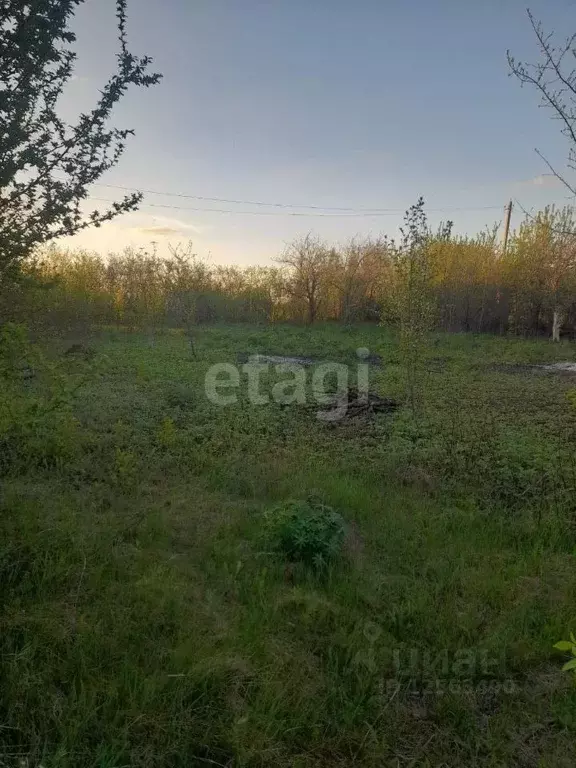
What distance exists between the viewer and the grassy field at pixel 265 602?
80.4 inches

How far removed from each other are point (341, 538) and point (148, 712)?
1.89 m

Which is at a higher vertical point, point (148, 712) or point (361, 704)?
point (148, 712)

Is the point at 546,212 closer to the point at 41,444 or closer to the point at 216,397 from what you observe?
the point at 216,397

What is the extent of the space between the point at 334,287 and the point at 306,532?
2425 centimetres

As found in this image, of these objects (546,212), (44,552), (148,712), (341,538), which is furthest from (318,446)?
(546,212)

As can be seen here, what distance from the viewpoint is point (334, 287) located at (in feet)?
87.4

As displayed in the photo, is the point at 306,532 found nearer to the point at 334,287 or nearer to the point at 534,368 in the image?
the point at 534,368

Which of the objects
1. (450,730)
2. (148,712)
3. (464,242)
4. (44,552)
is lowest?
(450,730)

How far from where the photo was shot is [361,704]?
228cm

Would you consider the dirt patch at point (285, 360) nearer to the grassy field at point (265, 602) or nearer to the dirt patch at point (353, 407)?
the dirt patch at point (353, 407)

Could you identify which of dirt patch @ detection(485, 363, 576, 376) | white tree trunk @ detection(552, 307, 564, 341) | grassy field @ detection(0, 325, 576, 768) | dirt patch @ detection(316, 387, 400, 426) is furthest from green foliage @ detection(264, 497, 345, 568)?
white tree trunk @ detection(552, 307, 564, 341)

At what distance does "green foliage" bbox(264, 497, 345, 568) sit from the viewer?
338 cm

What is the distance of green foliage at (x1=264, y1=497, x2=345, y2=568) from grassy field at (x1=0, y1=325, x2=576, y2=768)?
3.9 inches

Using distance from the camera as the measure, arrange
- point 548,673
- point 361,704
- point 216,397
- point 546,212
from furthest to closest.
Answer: point 546,212, point 216,397, point 548,673, point 361,704
